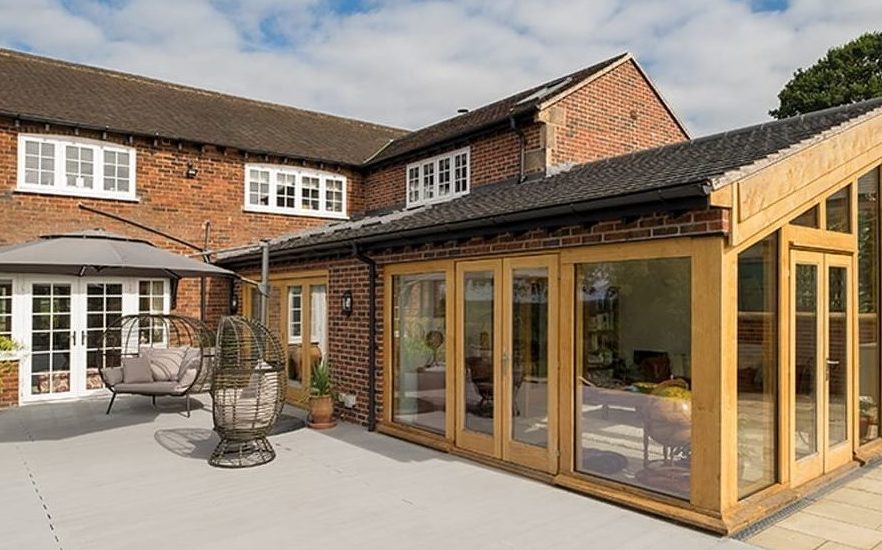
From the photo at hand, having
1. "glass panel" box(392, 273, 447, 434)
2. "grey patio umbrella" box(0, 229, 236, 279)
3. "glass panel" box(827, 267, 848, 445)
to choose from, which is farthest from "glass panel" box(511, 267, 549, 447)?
"grey patio umbrella" box(0, 229, 236, 279)

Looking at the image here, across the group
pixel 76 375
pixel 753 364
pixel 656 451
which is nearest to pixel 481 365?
pixel 656 451

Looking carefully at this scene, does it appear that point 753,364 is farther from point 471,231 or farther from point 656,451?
point 471,231

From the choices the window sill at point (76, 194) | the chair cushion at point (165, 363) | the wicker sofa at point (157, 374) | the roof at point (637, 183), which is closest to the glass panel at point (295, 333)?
the wicker sofa at point (157, 374)

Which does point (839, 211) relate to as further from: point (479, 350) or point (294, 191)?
point (294, 191)

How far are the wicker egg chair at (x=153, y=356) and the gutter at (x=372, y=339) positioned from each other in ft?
9.68

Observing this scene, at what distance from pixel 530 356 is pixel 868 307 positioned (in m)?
4.08

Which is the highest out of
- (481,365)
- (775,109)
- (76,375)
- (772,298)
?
(775,109)

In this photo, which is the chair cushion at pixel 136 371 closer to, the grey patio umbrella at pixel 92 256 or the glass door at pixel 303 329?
the grey patio umbrella at pixel 92 256

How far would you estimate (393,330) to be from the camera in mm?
8336

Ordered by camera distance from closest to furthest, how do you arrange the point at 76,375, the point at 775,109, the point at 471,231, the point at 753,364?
1. the point at 753,364
2. the point at 471,231
3. the point at 76,375
4. the point at 775,109

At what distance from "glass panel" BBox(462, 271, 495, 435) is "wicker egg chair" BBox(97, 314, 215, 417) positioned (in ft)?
15.7

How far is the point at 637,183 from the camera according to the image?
5.57 metres

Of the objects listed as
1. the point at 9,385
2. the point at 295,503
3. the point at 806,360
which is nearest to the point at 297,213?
the point at 9,385

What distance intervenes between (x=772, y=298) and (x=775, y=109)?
26.2 metres
